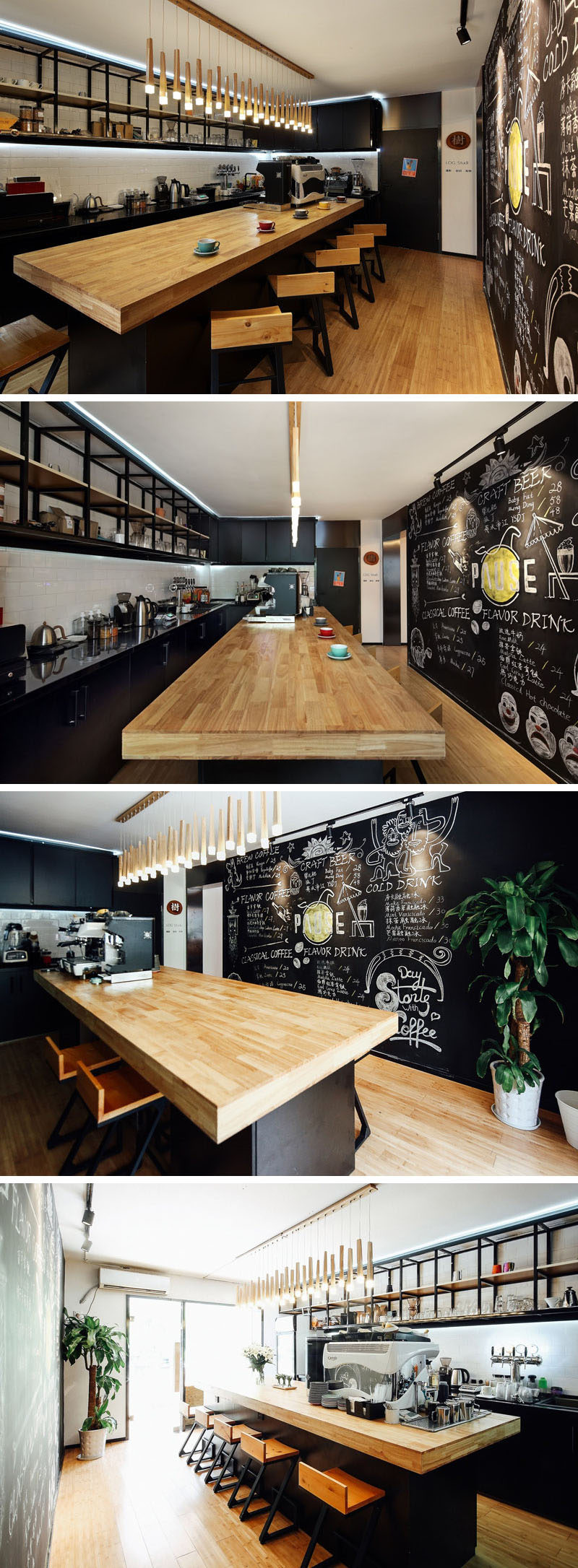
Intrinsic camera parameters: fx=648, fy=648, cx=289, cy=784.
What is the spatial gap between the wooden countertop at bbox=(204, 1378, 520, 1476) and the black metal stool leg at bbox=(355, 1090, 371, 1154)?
1.41 metres

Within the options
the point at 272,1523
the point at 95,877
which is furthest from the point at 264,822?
the point at 272,1523

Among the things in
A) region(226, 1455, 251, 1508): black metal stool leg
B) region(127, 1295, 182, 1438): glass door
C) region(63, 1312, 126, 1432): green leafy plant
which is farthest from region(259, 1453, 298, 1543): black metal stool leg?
region(63, 1312, 126, 1432): green leafy plant

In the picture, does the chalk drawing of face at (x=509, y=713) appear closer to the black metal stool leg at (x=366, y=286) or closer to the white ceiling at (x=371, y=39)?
the black metal stool leg at (x=366, y=286)

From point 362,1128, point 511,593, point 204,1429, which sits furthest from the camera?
point 204,1429

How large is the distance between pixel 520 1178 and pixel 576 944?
0.69 meters

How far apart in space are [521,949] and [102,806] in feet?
4.46

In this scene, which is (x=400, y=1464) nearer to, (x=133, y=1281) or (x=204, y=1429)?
(x=204, y=1429)

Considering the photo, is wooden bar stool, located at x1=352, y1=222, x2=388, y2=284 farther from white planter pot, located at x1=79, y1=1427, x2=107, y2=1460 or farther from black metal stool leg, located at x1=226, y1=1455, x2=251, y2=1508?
white planter pot, located at x1=79, y1=1427, x2=107, y2=1460

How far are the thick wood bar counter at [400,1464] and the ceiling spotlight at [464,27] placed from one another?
153 inches

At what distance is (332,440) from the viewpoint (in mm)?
1394

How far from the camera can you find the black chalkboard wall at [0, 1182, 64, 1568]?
1863 millimetres

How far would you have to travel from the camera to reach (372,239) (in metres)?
1.40

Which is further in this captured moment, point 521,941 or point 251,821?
point 521,941

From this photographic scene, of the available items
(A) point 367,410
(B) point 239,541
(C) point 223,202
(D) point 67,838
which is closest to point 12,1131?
(D) point 67,838
